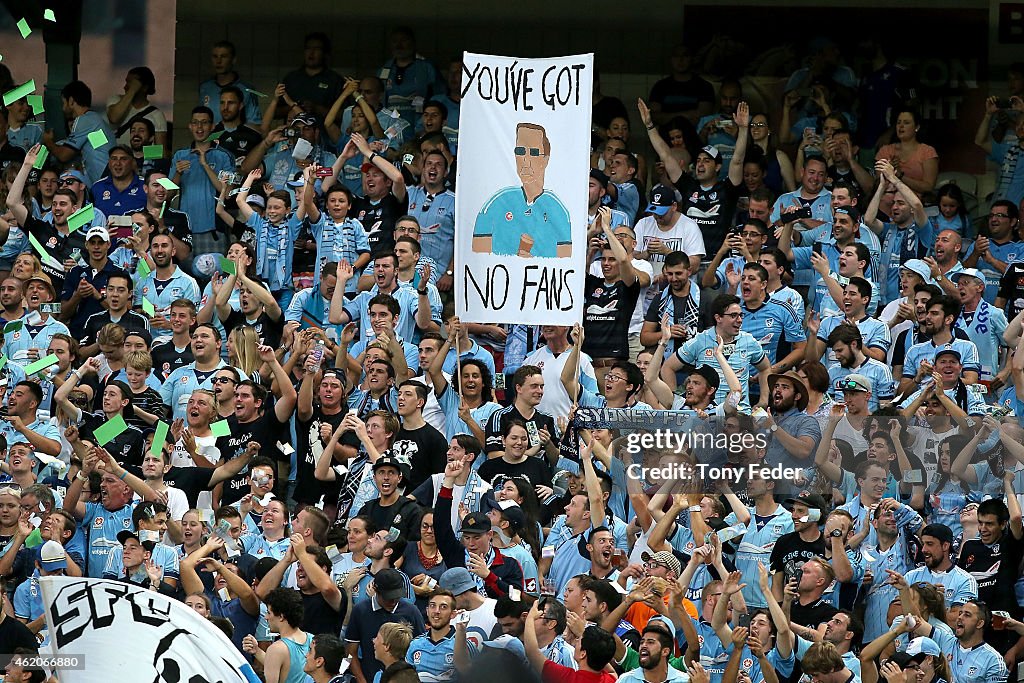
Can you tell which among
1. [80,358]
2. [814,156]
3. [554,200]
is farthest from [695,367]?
[80,358]

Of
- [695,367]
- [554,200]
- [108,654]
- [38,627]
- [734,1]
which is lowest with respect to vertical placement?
[38,627]

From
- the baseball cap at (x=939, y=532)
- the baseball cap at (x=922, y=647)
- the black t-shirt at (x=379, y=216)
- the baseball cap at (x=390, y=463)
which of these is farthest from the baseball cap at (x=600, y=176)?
the baseball cap at (x=922, y=647)

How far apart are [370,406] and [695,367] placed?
6.77 ft

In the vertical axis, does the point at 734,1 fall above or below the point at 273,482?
above

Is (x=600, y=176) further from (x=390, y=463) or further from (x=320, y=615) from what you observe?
(x=320, y=615)

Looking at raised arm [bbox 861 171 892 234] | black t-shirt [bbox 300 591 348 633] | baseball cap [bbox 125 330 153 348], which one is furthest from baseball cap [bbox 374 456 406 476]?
raised arm [bbox 861 171 892 234]

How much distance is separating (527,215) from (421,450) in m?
1.62

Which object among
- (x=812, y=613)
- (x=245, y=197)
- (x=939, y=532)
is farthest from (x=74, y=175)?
(x=939, y=532)

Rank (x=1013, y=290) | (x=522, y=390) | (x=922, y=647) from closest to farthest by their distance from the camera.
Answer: (x=922, y=647) < (x=522, y=390) < (x=1013, y=290)

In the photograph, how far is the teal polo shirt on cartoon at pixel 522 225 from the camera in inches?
472

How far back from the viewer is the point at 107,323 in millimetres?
13312

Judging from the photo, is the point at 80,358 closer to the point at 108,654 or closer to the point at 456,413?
the point at 456,413

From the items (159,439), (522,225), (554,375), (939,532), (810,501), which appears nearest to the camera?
(939,532)

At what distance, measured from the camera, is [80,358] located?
43.2 ft
